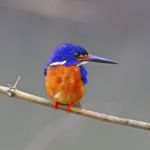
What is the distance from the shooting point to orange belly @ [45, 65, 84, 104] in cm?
210

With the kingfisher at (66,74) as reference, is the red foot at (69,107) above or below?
below

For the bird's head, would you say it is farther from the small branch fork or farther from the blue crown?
the small branch fork

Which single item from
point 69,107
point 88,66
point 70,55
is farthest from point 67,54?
point 88,66

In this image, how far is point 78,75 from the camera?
6.92ft

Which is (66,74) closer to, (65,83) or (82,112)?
(65,83)

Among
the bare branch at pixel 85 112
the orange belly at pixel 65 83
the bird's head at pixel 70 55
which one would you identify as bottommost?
the bare branch at pixel 85 112

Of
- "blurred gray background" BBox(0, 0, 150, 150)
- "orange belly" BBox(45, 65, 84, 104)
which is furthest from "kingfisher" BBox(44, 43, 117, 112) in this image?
"blurred gray background" BBox(0, 0, 150, 150)

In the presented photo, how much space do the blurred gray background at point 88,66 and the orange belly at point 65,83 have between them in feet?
3.53

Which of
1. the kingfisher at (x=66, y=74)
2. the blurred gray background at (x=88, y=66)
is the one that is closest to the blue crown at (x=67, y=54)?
the kingfisher at (x=66, y=74)

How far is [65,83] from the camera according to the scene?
2105mm

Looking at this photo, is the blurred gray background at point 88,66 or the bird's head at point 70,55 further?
the blurred gray background at point 88,66

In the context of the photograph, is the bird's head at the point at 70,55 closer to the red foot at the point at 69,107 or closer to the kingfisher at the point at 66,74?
the kingfisher at the point at 66,74

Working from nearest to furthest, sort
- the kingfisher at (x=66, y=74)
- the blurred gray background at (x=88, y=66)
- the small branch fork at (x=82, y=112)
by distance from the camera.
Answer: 1. the small branch fork at (x=82, y=112)
2. the kingfisher at (x=66, y=74)
3. the blurred gray background at (x=88, y=66)

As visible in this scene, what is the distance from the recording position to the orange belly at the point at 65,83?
82.7 inches
